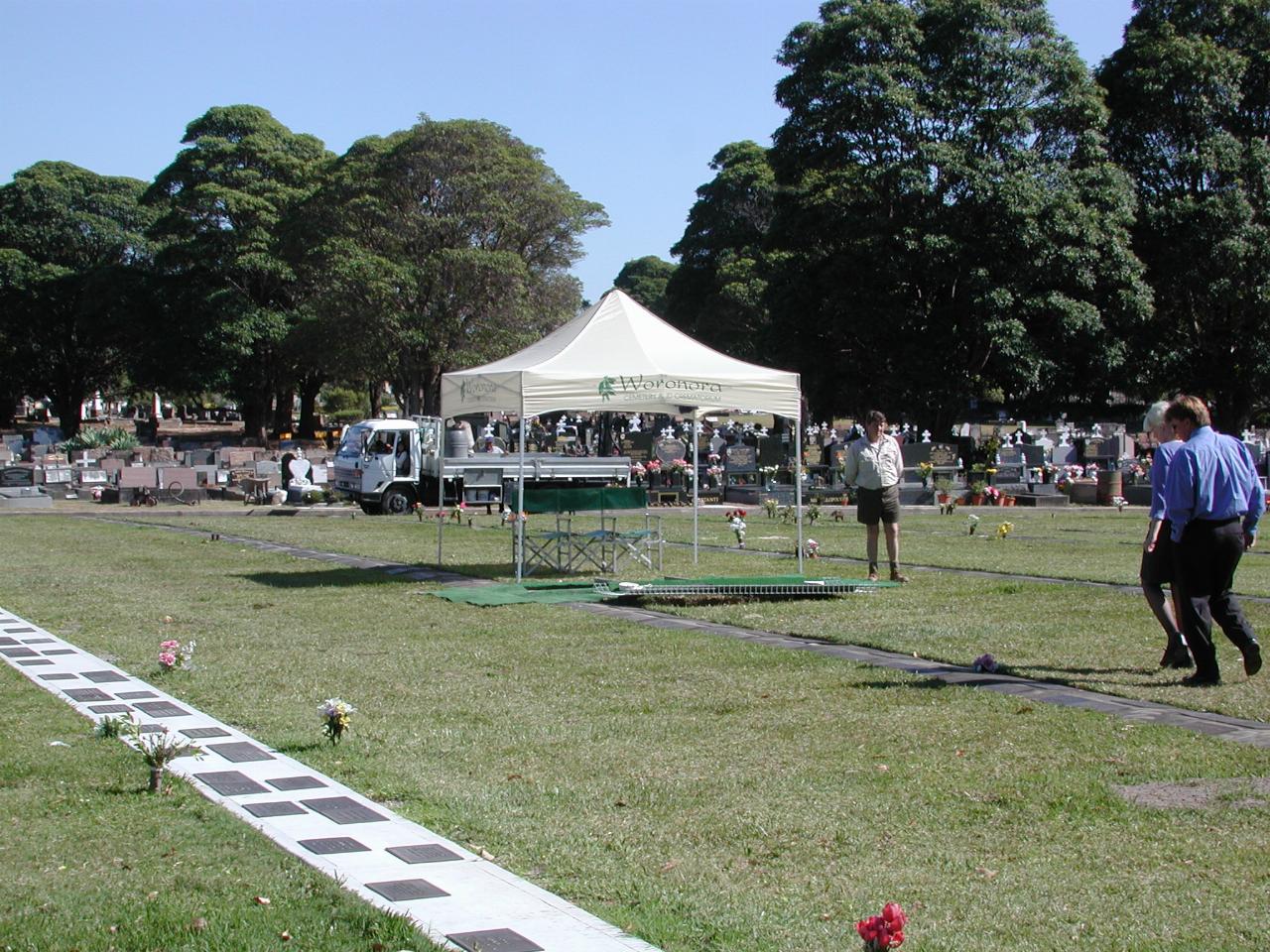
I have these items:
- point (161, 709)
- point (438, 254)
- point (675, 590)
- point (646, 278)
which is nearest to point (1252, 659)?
point (675, 590)

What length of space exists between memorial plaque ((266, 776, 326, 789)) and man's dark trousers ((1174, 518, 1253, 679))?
5.38 metres

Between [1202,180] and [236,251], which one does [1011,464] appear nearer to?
[1202,180]

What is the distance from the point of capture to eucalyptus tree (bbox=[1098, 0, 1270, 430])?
4081 centimetres

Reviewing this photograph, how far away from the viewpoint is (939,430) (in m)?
41.2

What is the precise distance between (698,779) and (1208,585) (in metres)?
3.88

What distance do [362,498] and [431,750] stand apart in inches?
983

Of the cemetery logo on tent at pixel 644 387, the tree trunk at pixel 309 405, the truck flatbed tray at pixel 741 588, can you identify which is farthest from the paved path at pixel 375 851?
the tree trunk at pixel 309 405

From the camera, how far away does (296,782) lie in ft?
21.0

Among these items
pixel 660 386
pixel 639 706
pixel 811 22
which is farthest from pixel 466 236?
pixel 639 706

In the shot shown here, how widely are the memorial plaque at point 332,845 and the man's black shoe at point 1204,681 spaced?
18.1 ft

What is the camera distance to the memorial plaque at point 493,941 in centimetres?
429

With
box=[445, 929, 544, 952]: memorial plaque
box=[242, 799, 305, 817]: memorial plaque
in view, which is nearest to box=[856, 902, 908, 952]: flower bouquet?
box=[445, 929, 544, 952]: memorial plaque

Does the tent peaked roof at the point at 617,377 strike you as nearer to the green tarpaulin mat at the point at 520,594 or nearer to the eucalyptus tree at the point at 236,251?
the green tarpaulin mat at the point at 520,594

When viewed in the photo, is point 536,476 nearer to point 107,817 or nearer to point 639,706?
point 639,706
